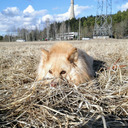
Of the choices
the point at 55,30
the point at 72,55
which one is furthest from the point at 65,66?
the point at 55,30

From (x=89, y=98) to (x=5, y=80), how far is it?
6.63ft

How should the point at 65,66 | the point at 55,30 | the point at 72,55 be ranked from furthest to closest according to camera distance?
the point at 55,30 → the point at 72,55 → the point at 65,66

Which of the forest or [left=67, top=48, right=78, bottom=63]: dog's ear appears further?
the forest

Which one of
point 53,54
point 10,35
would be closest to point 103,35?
point 53,54

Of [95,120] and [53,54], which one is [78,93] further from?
[53,54]

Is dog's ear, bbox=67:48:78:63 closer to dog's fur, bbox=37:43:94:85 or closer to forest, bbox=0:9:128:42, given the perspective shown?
dog's fur, bbox=37:43:94:85

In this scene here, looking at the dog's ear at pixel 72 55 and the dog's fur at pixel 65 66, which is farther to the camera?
the dog's ear at pixel 72 55

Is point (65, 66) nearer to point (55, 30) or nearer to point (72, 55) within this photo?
point (72, 55)

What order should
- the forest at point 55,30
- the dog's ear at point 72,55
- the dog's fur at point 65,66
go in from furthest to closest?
the forest at point 55,30, the dog's ear at point 72,55, the dog's fur at point 65,66

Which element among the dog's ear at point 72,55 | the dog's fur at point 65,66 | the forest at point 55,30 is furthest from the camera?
the forest at point 55,30

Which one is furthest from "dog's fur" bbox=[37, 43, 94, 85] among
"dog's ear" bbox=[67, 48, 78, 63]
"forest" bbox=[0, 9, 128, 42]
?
"forest" bbox=[0, 9, 128, 42]

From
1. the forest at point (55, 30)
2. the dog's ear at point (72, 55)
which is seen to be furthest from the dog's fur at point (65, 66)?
the forest at point (55, 30)

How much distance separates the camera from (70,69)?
2.93m

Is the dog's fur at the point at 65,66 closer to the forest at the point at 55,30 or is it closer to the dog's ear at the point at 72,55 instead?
the dog's ear at the point at 72,55
